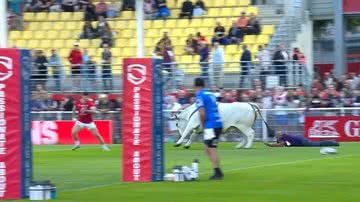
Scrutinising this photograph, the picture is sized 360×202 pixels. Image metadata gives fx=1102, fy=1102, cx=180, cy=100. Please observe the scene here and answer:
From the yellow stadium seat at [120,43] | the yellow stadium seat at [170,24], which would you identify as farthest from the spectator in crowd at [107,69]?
the yellow stadium seat at [170,24]

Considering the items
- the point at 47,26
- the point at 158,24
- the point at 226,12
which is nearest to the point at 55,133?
the point at 158,24

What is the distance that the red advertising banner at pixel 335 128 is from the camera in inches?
1367

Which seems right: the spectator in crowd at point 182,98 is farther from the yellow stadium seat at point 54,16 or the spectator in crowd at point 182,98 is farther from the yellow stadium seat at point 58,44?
the yellow stadium seat at point 54,16

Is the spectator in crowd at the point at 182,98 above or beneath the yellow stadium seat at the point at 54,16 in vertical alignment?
beneath

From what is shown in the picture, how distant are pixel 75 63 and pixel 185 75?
417 centimetres

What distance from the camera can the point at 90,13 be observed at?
44688 mm

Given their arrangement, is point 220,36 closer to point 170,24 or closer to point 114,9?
point 170,24

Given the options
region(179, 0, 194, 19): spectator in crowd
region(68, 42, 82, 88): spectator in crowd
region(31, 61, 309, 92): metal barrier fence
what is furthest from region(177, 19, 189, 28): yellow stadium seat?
region(68, 42, 82, 88): spectator in crowd

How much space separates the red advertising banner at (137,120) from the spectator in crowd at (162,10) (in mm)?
24579

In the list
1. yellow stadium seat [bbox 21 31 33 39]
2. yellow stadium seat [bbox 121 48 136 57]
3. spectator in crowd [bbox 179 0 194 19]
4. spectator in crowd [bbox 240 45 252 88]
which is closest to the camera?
spectator in crowd [bbox 240 45 252 88]

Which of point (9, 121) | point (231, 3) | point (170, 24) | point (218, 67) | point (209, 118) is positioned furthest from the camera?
Answer: point (231, 3)

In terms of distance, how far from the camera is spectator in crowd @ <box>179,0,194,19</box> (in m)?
43.4

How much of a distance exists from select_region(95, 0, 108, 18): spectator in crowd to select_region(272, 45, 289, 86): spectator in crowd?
9.18m

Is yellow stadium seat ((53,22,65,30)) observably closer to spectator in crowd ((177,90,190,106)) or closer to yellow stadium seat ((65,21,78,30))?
yellow stadium seat ((65,21,78,30))
